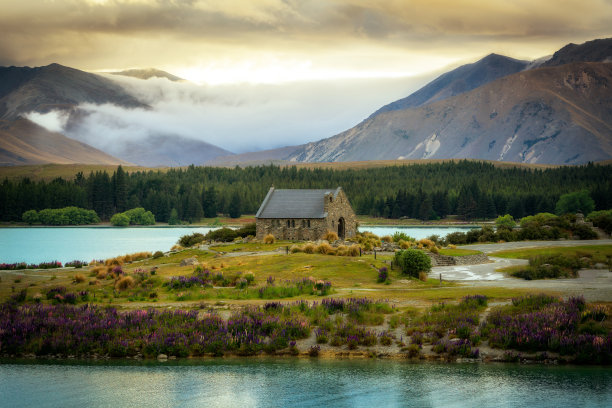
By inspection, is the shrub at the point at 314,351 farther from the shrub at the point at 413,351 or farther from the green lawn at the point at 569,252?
the green lawn at the point at 569,252

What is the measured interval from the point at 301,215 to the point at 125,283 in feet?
113

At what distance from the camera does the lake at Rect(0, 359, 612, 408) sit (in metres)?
25.7

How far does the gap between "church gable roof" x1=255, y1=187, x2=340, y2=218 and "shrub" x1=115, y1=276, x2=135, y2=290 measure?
3307 centimetres

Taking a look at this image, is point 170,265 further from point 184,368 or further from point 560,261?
point 560,261

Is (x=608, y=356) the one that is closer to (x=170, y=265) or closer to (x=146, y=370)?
(x=146, y=370)

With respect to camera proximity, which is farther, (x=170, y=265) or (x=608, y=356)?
(x=170, y=265)

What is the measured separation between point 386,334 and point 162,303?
15615 mm

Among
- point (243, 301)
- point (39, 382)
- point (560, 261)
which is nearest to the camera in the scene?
point (39, 382)

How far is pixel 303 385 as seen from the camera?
91.0ft

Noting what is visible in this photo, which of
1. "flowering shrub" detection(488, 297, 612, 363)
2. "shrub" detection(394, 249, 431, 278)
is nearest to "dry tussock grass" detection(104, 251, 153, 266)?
"shrub" detection(394, 249, 431, 278)

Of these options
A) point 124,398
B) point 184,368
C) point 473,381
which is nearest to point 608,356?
point 473,381

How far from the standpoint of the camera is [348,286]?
46.4m

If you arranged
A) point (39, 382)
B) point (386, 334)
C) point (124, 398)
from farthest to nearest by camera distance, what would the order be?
point (386, 334) < point (39, 382) < point (124, 398)

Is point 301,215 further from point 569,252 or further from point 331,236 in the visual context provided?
point 569,252
